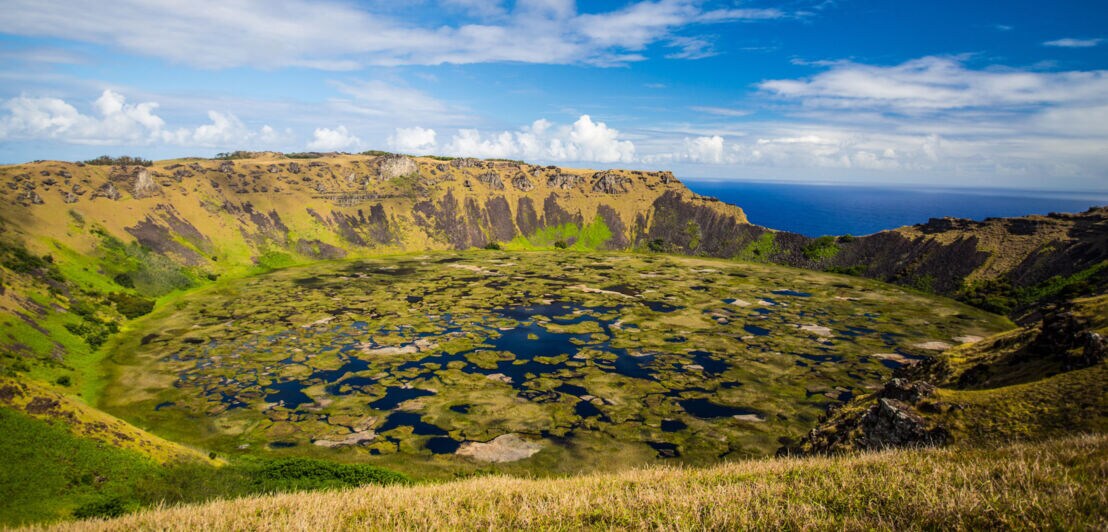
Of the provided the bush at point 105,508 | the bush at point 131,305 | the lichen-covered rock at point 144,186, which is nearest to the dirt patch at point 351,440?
the bush at point 105,508

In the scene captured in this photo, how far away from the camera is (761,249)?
18712 centimetres

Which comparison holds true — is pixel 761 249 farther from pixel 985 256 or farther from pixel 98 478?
pixel 98 478

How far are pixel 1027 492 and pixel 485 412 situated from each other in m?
53.9

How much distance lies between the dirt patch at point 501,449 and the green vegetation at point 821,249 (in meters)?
156

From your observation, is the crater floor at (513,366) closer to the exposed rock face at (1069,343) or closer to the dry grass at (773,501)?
the exposed rock face at (1069,343)

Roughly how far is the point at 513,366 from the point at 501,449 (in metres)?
23.4

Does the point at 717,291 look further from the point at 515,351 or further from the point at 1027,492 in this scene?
the point at 1027,492

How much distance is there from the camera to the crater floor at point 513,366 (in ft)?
171

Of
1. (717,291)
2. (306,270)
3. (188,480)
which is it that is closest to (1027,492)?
(188,480)

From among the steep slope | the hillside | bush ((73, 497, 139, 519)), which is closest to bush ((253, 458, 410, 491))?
the hillside

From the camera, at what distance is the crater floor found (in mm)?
52094

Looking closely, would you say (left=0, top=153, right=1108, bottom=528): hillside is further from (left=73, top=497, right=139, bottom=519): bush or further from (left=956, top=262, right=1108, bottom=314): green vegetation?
(left=956, top=262, right=1108, bottom=314): green vegetation

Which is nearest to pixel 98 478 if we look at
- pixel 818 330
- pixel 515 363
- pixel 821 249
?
pixel 515 363

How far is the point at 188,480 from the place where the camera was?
125ft
